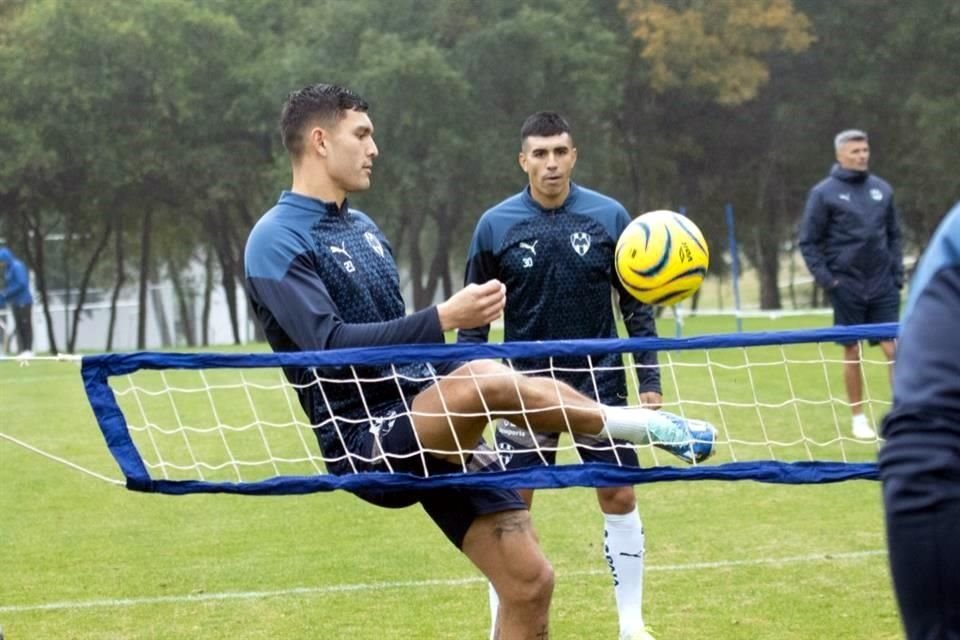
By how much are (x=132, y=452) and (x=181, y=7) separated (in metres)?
42.3

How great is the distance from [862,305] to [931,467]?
1149 centimetres

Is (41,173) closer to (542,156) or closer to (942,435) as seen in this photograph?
(542,156)

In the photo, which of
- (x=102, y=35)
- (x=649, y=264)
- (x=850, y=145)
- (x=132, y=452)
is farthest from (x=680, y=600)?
(x=102, y=35)

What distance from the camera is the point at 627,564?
7.43 metres

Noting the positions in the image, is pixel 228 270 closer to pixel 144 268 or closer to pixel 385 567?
pixel 144 268

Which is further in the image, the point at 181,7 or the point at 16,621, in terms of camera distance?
the point at 181,7

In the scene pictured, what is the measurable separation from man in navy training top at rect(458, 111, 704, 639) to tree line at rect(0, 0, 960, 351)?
3616 cm

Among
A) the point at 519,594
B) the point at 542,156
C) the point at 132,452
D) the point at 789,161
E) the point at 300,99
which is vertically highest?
the point at 300,99

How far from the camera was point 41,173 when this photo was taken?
47.2m

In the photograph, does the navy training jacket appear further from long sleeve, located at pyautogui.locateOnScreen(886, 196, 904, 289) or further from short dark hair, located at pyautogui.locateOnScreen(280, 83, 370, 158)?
long sleeve, located at pyautogui.locateOnScreen(886, 196, 904, 289)

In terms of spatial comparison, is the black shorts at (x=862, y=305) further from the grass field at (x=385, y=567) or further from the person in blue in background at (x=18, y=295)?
the person in blue in background at (x=18, y=295)

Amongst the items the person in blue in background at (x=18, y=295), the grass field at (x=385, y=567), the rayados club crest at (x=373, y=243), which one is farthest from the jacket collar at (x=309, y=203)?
the person in blue in background at (x=18, y=295)

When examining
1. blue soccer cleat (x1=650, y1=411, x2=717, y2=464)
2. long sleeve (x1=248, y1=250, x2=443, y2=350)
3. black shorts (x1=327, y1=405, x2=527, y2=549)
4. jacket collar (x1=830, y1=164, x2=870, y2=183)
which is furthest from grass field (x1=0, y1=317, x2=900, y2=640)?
jacket collar (x1=830, y1=164, x2=870, y2=183)

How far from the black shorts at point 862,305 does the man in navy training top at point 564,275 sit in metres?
6.80
